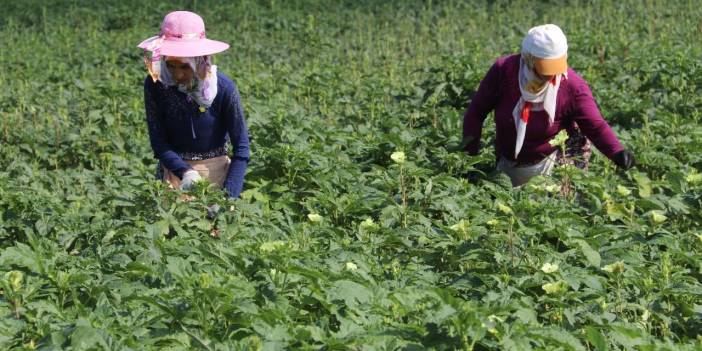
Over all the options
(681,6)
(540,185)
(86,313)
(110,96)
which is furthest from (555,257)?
(681,6)

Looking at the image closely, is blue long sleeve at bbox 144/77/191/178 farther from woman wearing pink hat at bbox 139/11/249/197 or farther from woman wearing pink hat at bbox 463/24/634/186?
woman wearing pink hat at bbox 463/24/634/186

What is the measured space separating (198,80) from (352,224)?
1.13 meters

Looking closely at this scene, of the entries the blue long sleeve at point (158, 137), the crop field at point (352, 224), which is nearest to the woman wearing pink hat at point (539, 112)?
the crop field at point (352, 224)

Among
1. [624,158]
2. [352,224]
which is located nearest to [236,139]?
[352,224]

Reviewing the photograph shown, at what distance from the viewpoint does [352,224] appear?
5.27 m

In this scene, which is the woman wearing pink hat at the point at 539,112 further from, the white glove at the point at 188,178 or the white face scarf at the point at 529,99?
the white glove at the point at 188,178

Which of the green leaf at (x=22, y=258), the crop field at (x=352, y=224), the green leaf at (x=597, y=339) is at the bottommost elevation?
the crop field at (x=352, y=224)

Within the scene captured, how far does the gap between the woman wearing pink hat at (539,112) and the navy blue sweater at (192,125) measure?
1534 millimetres

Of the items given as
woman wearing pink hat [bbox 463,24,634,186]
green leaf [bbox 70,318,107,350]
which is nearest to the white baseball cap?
woman wearing pink hat [bbox 463,24,634,186]

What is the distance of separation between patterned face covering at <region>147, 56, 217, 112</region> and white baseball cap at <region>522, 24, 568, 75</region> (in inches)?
68.5

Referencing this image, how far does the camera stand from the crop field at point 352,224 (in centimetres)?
351

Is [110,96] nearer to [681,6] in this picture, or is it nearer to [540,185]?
[540,185]

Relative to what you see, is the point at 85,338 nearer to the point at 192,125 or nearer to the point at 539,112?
the point at 192,125

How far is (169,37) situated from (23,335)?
6.02ft
